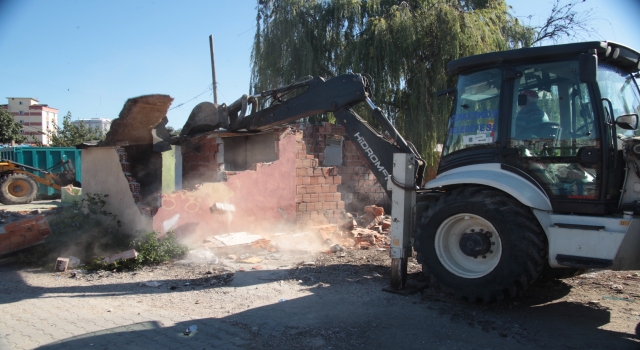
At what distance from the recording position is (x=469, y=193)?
4.91 metres

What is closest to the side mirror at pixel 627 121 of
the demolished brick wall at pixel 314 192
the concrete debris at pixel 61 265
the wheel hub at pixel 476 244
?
the wheel hub at pixel 476 244

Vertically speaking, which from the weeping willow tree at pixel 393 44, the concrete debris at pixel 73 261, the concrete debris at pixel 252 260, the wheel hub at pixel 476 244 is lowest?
the concrete debris at pixel 252 260

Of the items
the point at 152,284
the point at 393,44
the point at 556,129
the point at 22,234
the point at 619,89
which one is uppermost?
the point at 393,44

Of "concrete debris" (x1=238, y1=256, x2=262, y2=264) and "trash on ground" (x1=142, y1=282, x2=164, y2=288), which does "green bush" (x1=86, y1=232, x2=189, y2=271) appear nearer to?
"trash on ground" (x1=142, y1=282, x2=164, y2=288)

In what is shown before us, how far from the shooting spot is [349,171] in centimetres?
1166

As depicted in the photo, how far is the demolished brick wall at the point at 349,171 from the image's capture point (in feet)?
36.4

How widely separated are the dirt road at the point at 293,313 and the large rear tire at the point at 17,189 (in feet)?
38.6

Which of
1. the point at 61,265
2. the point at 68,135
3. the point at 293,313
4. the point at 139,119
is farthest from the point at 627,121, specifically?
the point at 68,135

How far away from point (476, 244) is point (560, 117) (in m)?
1.53

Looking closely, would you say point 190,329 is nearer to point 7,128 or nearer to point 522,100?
point 522,100

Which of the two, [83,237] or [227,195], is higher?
[227,195]

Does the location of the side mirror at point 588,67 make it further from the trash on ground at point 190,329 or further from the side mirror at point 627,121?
the trash on ground at point 190,329

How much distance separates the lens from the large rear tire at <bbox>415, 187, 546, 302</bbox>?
436 centimetres

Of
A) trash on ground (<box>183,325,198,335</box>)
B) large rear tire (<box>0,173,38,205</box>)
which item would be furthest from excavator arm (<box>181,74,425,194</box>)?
large rear tire (<box>0,173,38,205</box>)
